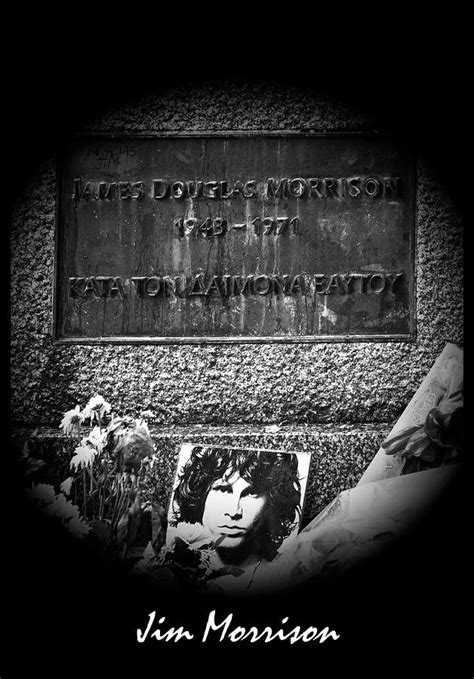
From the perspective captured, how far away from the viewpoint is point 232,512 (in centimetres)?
284

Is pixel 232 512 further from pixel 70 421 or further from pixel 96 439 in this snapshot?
pixel 70 421

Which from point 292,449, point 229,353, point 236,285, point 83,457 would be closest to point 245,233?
point 236,285

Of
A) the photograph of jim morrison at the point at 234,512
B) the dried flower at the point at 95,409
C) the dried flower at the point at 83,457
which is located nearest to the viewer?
the photograph of jim morrison at the point at 234,512

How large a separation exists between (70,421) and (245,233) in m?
1.29

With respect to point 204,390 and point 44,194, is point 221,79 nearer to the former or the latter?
point 44,194

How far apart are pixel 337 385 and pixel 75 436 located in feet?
4.40

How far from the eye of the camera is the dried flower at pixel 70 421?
300 cm

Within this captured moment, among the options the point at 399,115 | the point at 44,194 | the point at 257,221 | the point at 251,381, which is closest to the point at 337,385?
the point at 251,381

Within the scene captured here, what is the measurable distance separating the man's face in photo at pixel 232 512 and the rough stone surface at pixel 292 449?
8.7 inches

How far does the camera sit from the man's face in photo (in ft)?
9.23

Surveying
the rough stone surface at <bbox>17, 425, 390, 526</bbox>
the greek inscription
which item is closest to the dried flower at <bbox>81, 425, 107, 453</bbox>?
the rough stone surface at <bbox>17, 425, 390, 526</bbox>

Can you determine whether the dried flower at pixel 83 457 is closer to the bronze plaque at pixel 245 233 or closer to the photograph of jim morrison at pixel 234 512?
the photograph of jim morrison at pixel 234 512

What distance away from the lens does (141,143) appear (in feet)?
10.1

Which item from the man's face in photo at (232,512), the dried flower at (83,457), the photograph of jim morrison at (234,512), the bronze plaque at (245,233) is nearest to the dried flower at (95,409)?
the dried flower at (83,457)
